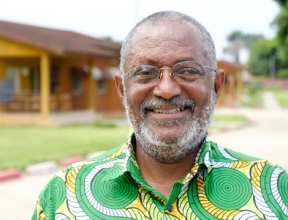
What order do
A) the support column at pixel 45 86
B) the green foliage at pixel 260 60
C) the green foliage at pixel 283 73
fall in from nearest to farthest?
the support column at pixel 45 86 → the green foliage at pixel 283 73 → the green foliage at pixel 260 60

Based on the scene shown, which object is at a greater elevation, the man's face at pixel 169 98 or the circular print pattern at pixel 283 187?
the man's face at pixel 169 98

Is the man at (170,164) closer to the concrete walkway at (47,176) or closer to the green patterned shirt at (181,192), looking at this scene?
the green patterned shirt at (181,192)

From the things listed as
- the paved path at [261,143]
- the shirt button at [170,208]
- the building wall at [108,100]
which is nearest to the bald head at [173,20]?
the shirt button at [170,208]

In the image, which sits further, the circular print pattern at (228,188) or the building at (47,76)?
the building at (47,76)

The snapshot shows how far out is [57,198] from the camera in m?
2.29

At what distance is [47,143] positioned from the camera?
1492 cm

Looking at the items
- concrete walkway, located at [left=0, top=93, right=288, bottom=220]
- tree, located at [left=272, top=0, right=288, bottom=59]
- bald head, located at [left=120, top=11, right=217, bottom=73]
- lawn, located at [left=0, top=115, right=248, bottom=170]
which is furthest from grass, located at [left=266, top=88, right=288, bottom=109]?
bald head, located at [left=120, top=11, right=217, bottom=73]

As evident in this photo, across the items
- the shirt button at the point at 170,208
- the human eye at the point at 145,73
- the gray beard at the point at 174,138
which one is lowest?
the shirt button at the point at 170,208

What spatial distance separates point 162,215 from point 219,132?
1867 centimetres

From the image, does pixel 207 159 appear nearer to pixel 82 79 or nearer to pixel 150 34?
pixel 150 34

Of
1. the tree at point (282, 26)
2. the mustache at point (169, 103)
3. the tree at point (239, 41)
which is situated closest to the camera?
the mustache at point (169, 103)

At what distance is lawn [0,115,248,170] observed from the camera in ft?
38.9

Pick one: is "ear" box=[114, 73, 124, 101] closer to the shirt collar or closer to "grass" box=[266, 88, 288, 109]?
the shirt collar

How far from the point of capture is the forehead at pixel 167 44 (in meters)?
2.29
